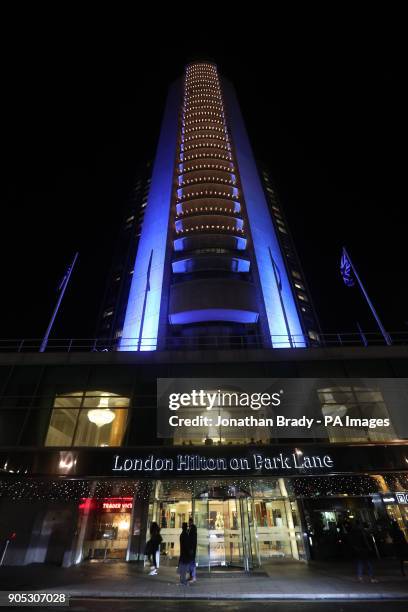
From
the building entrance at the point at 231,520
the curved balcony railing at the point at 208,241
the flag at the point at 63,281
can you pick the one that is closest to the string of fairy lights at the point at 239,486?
the building entrance at the point at 231,520

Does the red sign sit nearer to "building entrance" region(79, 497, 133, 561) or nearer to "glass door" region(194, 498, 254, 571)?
"building entrance" region(79, 497, 133, 561)

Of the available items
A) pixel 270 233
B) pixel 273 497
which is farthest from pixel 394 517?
pixel 270 233

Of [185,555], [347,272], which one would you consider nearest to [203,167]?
[347,272]

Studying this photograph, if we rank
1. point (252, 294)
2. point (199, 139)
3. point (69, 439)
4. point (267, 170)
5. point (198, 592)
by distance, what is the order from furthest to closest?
1. point (267, 170)
2. point (199, 139)
3. point (252, 294)
4. point (69, 439)
5. point (198, 592)

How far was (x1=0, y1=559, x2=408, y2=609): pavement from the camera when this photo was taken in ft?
32.8

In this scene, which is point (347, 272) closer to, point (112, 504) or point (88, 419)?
point (88, 419)

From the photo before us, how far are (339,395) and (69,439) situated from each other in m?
13.9

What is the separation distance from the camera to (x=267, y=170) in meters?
80.8

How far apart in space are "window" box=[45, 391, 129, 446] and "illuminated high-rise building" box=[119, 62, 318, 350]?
6601 millimetres

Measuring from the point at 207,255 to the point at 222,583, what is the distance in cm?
2995

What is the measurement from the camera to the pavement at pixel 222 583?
10008 mm

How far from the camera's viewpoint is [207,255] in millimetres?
37344

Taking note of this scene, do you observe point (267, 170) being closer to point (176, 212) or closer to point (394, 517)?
point (176, 212)

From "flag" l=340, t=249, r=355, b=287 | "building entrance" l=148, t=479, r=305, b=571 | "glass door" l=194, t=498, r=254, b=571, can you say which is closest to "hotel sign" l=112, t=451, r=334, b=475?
"building entrance" l=148, t=479, r=305, b=571
